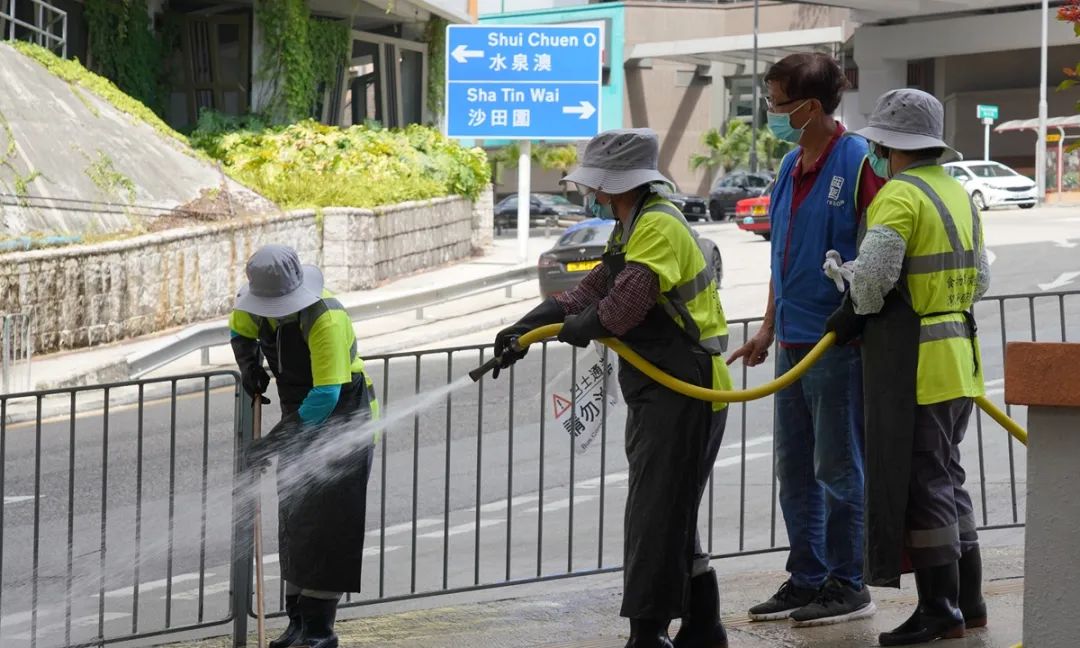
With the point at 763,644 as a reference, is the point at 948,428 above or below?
above

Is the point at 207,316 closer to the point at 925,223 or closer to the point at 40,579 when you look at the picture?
the point at 40,579

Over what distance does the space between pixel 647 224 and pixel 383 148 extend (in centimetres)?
2220

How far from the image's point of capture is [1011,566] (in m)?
6.73

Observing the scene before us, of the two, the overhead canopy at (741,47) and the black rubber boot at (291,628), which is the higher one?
the overhead canopy at (741,47)

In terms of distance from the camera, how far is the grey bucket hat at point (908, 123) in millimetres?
5234

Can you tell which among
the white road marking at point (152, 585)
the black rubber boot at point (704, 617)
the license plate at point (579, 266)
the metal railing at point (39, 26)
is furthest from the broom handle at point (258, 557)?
the metal railing at point (39, 26)

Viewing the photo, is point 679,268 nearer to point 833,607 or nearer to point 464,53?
point 833,607

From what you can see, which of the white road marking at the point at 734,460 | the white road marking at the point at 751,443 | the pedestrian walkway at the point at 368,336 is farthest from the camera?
the pedestrian walkway at the point at 368,336

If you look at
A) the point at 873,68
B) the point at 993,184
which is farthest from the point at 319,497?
the point at 873,68

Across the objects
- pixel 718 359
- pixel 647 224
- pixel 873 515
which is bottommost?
pixel 873 515

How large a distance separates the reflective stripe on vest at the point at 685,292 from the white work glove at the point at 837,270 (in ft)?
1.40

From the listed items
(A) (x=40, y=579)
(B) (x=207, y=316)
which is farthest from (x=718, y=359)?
(B) (x=207, y=316)

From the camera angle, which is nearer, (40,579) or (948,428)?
(948,428)

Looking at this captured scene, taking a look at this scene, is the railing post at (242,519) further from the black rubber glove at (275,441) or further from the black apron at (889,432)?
the black apron at (889,432)
